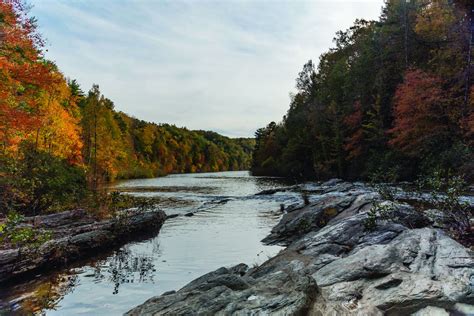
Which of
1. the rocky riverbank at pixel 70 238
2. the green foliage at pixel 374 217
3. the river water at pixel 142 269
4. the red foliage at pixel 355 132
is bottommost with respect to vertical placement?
the river water at pixel 142 269

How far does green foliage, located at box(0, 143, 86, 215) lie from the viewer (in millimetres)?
13719

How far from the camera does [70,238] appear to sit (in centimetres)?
1102

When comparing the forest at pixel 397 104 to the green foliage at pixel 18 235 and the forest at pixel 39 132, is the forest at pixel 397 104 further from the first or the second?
the forest at pixel 39 132

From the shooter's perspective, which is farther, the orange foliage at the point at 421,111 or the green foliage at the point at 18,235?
the orange foliage at the point at 421,111

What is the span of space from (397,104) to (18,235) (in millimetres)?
33265

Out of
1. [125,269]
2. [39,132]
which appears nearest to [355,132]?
[39,132]

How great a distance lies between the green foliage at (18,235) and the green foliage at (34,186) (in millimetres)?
4725

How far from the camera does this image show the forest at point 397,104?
26.6 m

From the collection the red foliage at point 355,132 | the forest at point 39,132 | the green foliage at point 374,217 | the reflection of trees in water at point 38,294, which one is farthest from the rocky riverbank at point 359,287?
the red foliage at point 355,132

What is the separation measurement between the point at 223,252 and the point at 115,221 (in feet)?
15.7

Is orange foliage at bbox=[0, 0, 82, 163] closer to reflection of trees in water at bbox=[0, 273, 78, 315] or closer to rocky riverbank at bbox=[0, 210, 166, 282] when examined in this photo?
rocky riverbank at bbox=[0, 210, 166, 282]

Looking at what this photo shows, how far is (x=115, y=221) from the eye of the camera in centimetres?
1354

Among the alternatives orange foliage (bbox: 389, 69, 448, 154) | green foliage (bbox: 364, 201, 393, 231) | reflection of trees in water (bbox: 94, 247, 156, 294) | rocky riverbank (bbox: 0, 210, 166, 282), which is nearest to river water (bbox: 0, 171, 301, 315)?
reflection of trees in water (bbox: 94, 247, 156, 294)

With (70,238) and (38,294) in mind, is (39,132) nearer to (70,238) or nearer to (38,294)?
(70,238)
